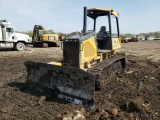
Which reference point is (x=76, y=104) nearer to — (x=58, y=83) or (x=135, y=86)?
(x=58, y=83)

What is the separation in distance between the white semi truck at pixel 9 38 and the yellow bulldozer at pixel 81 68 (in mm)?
13013

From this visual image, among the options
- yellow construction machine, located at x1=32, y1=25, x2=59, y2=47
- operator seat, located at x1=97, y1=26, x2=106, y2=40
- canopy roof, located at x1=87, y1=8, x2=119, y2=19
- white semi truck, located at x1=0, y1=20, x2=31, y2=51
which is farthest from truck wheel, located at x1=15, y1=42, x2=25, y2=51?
operator seat, located at x1=97, y1=26, x2=106, y2=40

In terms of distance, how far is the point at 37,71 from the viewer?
21.8 feet

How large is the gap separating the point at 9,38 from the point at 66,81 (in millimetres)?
15191

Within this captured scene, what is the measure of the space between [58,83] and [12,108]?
1.53 m

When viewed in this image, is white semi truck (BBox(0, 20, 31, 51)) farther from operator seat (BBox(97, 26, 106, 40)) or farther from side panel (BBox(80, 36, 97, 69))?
side panel (BBox(80, 36, 97, 69))

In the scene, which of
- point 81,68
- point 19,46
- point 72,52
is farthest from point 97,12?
point 19,46

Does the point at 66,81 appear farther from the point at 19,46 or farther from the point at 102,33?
the point at 19,46

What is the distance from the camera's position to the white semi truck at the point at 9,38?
1902 cm

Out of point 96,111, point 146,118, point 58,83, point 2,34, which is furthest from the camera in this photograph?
point 2,34

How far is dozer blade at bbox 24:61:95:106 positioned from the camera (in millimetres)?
5461

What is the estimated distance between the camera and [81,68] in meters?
6.61

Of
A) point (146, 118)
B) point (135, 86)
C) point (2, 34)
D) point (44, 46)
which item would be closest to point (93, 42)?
point (135, 86)

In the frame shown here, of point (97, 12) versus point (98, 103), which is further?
point (97, 12)
